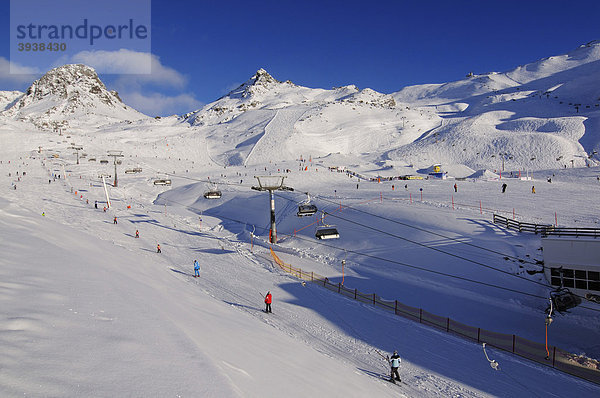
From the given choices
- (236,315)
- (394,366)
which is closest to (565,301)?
(394,366)

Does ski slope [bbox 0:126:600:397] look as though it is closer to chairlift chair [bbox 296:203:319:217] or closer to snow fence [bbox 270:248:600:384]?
snow fence [bbox 270:248:600:384]

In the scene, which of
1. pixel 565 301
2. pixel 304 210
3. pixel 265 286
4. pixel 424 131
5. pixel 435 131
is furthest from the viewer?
pixel 424 131

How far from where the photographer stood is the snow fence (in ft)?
48.3

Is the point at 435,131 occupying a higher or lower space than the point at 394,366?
higher

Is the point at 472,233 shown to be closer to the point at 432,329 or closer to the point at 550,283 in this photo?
the point at 550,283

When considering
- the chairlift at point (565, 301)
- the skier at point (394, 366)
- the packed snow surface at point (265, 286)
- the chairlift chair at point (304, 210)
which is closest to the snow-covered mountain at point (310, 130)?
the packed snow surface at point (265, 286)

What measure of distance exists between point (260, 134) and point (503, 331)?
374 ft

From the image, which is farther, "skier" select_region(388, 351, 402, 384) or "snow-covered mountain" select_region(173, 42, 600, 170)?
"snow-covered mountain" select_region(173, 42, 600, 170)

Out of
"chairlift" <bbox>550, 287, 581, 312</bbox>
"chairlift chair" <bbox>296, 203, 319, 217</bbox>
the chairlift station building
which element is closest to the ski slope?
"chairlift" <bbox>550, 287, 581, 312</bbox>

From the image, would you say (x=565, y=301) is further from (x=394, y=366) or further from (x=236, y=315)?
(x=236, y=315)

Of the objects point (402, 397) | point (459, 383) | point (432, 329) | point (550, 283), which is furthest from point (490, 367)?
point (550, 283)

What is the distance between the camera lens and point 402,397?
11117 millimetres

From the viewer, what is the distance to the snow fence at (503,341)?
1471 cm

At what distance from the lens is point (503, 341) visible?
17000 mm
